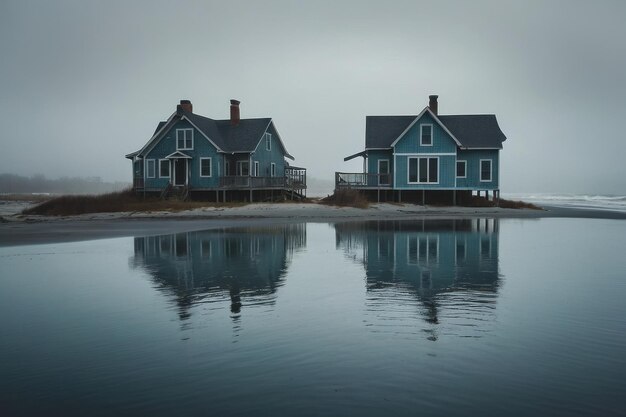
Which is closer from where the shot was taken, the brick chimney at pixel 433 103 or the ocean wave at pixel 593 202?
the brick chimney at pixel 433 103

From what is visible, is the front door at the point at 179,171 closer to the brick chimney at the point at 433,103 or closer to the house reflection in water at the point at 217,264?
the brick chimney at the point at 433,103

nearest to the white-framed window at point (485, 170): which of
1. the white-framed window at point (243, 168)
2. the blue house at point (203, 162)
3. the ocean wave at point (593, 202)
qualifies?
the ocean wave at point (593, 202)

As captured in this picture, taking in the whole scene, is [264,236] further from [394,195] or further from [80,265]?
[394,195]

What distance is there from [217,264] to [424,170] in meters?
30.0

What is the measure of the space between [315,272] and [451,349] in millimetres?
5925

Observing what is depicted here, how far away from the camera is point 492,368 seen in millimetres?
5438

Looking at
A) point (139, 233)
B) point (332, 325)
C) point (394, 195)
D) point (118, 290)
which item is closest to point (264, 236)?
point (139, 233)

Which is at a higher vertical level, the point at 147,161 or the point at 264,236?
the point at 147,161

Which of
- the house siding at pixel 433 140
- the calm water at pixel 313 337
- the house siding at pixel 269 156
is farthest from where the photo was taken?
the house siding at pixel 269 156

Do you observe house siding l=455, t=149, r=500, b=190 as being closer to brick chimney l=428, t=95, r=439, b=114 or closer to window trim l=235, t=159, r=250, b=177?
brick chimney l=428, t=95, r=439, b=114

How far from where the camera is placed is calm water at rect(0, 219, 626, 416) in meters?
4.72

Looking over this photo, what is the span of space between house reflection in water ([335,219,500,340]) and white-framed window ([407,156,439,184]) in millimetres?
20070

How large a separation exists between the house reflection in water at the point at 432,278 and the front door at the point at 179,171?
24.9m

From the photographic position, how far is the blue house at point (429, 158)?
3994 centimetres
